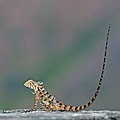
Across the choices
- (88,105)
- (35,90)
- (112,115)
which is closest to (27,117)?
(112,115)

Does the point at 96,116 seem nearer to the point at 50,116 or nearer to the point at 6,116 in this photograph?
the point at 50,116

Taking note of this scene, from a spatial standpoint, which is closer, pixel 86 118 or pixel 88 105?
pixel 86 118

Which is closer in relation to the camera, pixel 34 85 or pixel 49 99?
pixel 49 99

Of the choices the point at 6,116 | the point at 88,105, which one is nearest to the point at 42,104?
the point at 88,105

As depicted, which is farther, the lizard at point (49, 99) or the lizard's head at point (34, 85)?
the lizard's head at point (34, 85)

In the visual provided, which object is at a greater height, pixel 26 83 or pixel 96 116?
pixel 26 83

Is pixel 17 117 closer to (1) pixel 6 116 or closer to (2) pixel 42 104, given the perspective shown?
(1) pixel 6 116

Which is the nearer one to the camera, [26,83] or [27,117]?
[27,117]

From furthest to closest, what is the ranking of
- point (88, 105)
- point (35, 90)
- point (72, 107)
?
1. point (35, 90)
2. point (88, 105)
3. point (72, 107)

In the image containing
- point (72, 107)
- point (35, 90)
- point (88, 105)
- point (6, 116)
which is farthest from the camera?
point (35, 90)

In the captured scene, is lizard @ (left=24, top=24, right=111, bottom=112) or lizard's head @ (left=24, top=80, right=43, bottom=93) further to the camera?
lizard's head @ (left=24, top=80, right=43, bottom=93)
